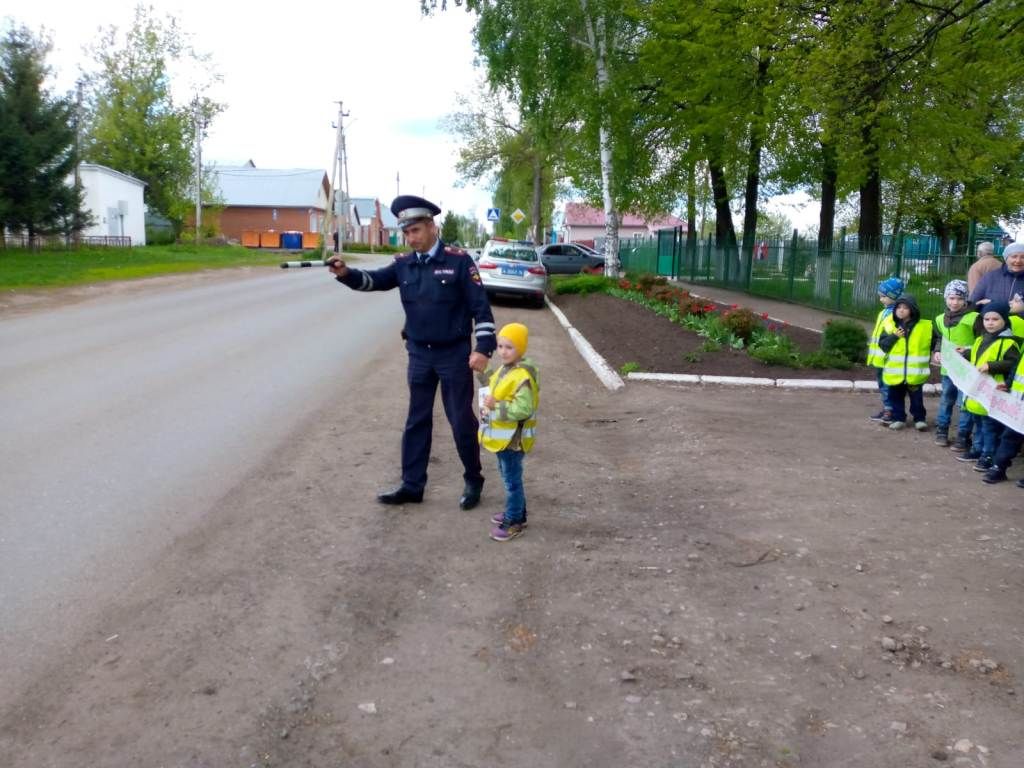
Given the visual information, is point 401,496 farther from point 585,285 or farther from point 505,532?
point 585,285

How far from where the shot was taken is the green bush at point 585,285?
920 inches

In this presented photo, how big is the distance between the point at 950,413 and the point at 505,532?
464 cm

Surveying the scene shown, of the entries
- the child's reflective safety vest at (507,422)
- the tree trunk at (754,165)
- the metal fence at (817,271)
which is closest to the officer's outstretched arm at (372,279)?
the child's reflective safety vest at (507,422)

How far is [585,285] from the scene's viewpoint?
77.4ft

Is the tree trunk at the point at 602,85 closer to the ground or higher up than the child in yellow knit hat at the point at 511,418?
higher up

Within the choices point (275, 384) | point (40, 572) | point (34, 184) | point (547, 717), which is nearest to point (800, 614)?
point (547, 717)

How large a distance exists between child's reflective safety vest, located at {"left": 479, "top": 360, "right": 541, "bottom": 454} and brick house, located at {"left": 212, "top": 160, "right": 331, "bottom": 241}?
3132 inches

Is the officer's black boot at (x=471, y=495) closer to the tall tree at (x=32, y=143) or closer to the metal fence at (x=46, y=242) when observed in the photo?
the tall tree at (x=32, y=143)

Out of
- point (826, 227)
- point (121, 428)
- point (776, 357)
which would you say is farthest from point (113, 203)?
point (121, 428)

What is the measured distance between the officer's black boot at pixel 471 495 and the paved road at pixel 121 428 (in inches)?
61.9

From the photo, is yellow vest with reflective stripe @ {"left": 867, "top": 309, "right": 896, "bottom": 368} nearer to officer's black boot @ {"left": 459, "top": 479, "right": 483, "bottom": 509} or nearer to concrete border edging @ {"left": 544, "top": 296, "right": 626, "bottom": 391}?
concrete border edging @ {"left": 544, "top": 296, "right": 626, "bottom": 391}

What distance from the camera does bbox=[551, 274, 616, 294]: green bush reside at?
2338cm

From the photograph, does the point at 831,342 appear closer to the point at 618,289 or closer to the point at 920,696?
the point at 920,696

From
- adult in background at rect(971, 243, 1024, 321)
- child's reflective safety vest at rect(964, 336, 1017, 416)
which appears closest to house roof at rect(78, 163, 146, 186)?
adult in background at rect(971, 243, 1024, 321)
